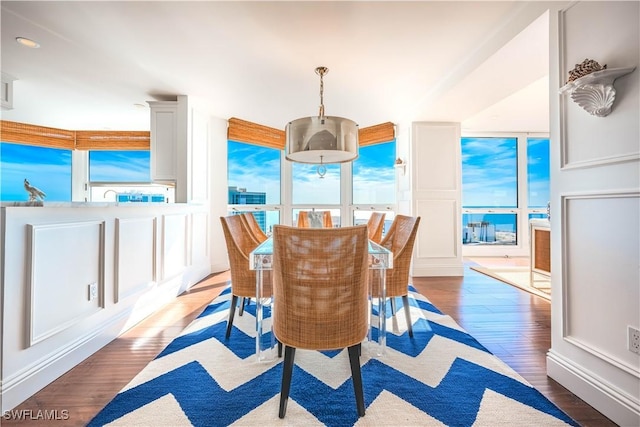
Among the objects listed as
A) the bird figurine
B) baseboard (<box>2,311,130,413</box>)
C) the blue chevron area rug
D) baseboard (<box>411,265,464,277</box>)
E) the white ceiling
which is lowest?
the blue chevron area rug

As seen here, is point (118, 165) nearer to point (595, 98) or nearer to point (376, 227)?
point (376, 227)

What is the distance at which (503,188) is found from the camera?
5.66 meters

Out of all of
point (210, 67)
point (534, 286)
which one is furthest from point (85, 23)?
point (534, 286)

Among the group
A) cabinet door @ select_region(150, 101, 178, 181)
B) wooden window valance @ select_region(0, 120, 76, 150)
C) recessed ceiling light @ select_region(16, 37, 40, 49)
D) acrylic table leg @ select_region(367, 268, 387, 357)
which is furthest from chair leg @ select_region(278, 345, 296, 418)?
wooden window valance @ select_region(0, 120, 76, 150)

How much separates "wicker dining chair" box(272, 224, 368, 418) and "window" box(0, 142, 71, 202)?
Answer: 5106 millimetres

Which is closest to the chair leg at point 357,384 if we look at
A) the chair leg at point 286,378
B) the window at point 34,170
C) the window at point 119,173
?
the chair leg at point 286,378

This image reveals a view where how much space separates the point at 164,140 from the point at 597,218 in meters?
4.05

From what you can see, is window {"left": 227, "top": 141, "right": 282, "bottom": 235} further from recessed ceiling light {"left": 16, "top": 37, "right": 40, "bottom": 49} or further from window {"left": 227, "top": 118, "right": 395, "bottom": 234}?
recessed ceiling light {"left": 16, "top": 37, "right": 40, "bottom": 49}

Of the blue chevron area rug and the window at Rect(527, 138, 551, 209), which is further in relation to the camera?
the window at Rect(527, 138, 551, 209)

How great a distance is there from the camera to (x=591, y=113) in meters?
1.38

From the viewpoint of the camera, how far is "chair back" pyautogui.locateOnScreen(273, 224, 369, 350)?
1.21 m

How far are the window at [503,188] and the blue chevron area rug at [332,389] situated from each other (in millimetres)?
4313

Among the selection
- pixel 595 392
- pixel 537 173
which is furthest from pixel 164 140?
pixel 537 173

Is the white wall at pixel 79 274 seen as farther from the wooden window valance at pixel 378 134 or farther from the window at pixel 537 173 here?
the window at pixel 537 173
